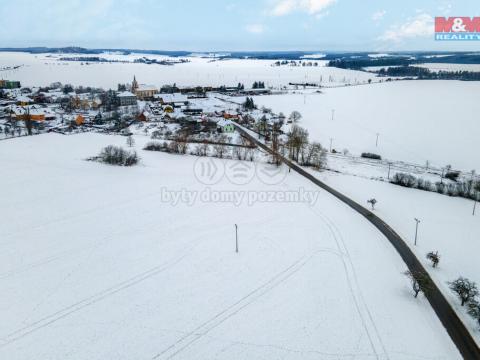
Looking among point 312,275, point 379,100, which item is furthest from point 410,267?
point 379,100

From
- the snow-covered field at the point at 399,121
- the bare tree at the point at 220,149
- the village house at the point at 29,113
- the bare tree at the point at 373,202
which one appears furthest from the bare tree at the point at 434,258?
the village house at the point at 29,113

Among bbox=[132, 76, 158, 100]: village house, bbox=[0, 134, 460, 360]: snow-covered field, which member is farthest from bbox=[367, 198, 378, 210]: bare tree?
bbox=[132, 76, 158, 100]: village house

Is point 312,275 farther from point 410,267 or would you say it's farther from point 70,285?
point 70,285

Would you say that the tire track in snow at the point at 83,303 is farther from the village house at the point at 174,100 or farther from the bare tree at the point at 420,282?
the village house at the point at 174,100

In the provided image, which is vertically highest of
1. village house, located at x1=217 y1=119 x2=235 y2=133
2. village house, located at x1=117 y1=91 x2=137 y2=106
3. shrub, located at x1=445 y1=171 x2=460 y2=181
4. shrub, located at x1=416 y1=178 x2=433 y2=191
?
village house, located at x1=117 y1=91 x2=137 y2=106

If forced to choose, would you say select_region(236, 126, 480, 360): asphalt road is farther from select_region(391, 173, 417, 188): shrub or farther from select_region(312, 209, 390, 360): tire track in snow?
select_region(391, 173, 417, 188): shrub

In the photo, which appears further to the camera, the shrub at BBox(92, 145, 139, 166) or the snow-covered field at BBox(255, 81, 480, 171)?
the snow-covered field at BBox(255, 81, 480, 171)

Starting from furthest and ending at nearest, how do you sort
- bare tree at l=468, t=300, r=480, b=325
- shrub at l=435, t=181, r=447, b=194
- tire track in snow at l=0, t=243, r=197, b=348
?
shrub at l=435, t=181, r=447, b=194
bare tree at l=468, t=300, r=480, b=325
tire track in snow at l=0, t=243, r=197, b=348
